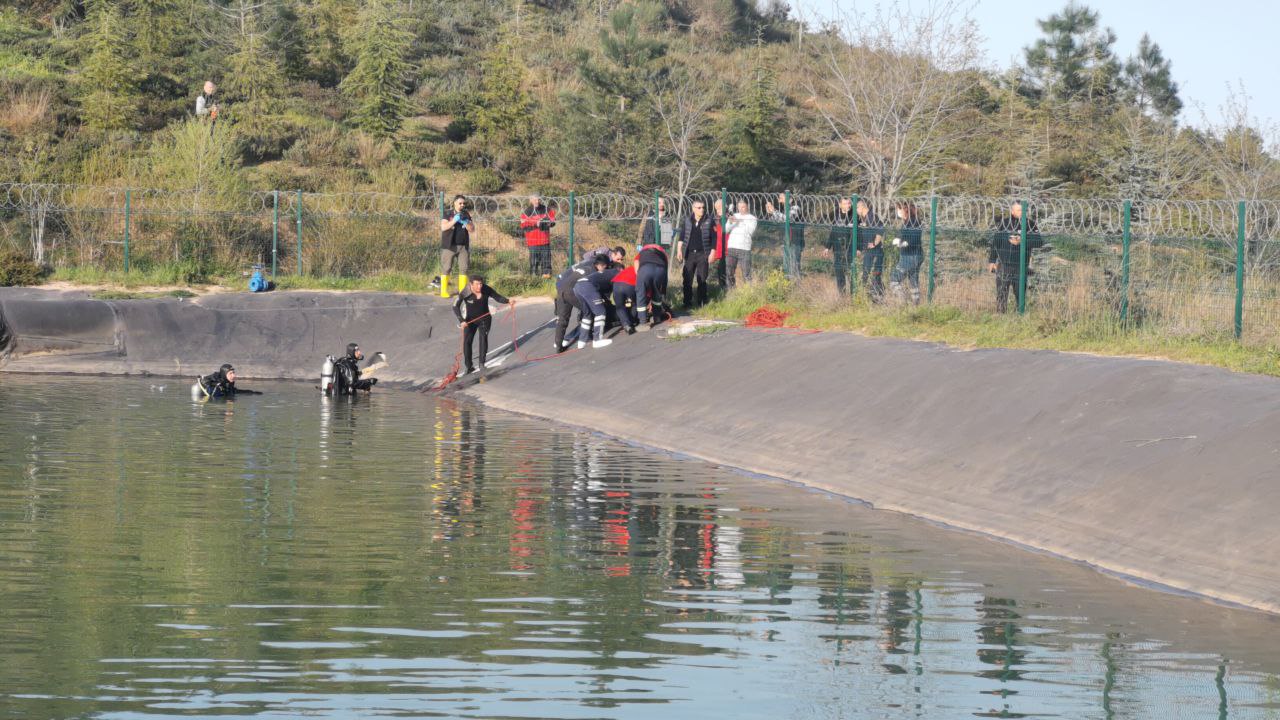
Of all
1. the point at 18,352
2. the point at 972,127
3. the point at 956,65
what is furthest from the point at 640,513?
the point at 972,127

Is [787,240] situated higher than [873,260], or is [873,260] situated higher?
[787,240]

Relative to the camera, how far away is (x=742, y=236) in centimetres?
3098

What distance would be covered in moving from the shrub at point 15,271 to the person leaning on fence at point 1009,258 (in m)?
21.9

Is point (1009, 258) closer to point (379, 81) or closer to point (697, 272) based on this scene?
point (697, 272)

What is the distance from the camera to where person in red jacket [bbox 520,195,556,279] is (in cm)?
3591

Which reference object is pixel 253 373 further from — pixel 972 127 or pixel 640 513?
pixel 972 127

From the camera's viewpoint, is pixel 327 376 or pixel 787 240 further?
pixel 787 240

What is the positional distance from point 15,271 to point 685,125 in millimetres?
26167

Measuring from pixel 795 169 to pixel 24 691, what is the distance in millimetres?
53331

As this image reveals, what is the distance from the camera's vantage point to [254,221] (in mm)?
42000

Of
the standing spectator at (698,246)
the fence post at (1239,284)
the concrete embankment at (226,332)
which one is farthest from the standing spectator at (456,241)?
the fence post at (1239,284)

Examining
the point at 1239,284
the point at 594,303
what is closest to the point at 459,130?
the point at 594,303

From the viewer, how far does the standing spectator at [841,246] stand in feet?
96.7

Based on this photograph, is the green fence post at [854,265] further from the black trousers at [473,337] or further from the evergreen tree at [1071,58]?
the evergreen tree at [1071,58]
